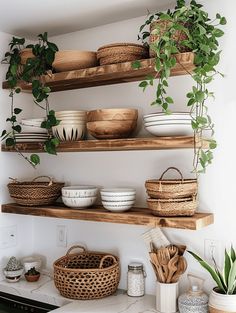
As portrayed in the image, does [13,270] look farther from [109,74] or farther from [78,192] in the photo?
[109,74]

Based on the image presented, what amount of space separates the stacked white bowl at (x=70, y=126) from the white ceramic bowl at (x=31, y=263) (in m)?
0.78

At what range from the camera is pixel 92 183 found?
8.01ft

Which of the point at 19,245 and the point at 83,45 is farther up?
the point at 83,45

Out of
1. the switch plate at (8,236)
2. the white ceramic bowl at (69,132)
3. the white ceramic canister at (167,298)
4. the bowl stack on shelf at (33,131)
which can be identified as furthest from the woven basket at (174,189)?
the switch plate at (8,236)

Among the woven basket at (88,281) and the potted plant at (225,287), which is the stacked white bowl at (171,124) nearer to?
the potted plant at (225,287)

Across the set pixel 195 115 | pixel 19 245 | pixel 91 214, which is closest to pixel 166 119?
pixel 195 115

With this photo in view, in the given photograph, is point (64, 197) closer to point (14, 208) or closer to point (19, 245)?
point (14, 208)

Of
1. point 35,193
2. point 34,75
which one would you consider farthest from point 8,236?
point 34,75

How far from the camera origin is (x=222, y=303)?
1.79 m

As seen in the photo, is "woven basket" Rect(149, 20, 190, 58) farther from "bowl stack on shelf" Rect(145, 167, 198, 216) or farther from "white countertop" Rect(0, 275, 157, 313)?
"white countertop" Rect(0, 275, 157, 313)

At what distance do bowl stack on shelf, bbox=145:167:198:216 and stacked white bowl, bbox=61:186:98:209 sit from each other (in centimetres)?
44

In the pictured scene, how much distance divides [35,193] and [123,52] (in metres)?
0.88

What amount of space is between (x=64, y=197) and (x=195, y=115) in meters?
0.79

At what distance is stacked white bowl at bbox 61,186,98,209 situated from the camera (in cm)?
222
